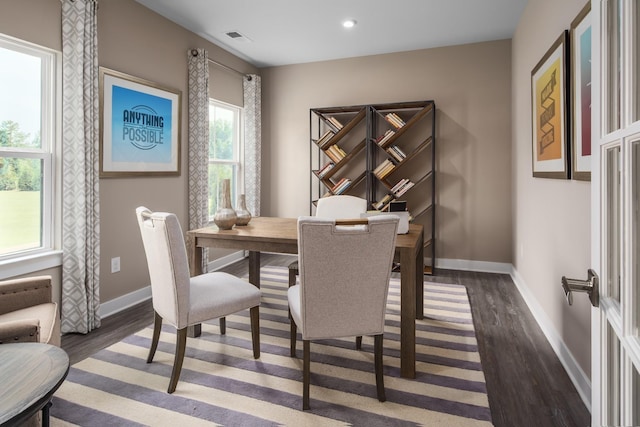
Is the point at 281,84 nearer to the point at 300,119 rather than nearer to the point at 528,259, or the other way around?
the point at 300,119

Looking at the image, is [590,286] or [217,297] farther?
[217,297]

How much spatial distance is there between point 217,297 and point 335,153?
3006mm

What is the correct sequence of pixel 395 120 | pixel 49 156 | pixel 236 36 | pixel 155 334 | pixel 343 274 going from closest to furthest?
pixel 343 274 < pixel 155 334 < pixel 49 156 < pixel 236 36 < pixel 395 120

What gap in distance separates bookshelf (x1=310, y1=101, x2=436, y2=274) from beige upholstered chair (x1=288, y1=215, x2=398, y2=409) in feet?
8.55

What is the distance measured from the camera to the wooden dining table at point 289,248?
6.81 feet

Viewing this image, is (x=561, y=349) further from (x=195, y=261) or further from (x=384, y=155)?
(x=384, y=155)

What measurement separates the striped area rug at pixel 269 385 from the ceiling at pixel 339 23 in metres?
2.77

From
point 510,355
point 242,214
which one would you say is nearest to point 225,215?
point 242,214

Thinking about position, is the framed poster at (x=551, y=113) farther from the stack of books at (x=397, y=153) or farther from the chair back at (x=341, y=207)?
the stack of books at (x=397, y=153)

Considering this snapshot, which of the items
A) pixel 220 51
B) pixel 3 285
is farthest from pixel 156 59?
pixel 3 285

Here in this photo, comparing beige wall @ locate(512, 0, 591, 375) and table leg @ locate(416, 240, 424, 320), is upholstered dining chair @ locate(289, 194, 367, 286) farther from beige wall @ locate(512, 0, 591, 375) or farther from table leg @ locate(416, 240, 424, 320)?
beige wall @ locate(512, 0, 591, 375)

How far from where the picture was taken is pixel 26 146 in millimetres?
2545

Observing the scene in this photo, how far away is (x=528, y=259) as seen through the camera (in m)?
3.37

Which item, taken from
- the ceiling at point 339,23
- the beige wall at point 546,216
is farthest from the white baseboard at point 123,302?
the beige wall at point 546,216
